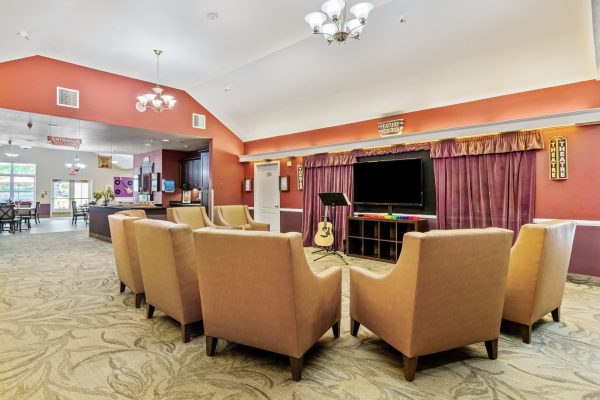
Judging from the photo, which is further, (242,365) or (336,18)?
(336,18)

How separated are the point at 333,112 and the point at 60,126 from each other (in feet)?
20.5

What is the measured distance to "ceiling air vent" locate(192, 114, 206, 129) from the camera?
7.67 m

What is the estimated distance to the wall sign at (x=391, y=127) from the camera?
5.60 meters

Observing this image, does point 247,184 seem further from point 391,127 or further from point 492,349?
point 492,349

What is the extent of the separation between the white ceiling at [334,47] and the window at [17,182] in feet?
36.6

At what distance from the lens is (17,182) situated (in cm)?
1343

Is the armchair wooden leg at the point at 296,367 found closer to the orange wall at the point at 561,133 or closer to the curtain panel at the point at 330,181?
the orange wall at the point at 561,133

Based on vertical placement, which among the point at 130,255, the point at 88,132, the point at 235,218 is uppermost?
the point at 88,132

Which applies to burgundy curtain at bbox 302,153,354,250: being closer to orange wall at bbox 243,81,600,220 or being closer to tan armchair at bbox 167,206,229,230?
orange wall at bbox 243,81,600,220

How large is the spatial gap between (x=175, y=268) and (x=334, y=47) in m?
4.38

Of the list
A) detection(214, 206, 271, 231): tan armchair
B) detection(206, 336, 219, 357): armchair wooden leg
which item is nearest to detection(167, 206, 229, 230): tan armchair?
detection(214, 206, 271, 231): tan armchair

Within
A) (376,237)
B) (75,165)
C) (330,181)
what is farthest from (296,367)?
(75,165)

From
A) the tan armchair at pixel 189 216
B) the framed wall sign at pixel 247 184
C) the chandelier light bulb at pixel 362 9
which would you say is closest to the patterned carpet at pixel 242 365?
the tan armchair at pixel 189 216

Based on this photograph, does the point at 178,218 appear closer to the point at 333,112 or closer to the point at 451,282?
the point at 333,112
